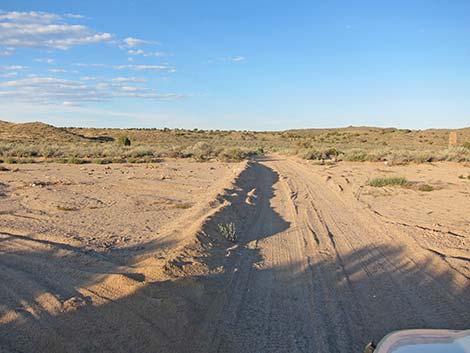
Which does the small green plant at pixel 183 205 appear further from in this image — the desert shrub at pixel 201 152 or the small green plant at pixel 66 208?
the desert shrub at pixel 201 152

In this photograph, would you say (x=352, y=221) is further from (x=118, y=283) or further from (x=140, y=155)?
(x=140, y=155)

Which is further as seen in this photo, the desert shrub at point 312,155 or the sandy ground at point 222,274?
the desert shrub at point 312,155

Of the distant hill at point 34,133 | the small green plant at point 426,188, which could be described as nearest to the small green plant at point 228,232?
the small green plant at point 426,188

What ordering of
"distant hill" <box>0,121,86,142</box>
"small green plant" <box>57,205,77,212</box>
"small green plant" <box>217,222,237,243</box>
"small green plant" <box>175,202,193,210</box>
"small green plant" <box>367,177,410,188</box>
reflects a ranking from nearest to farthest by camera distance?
"small green plant" <box>217,222,237,243</box> < "small green plant" <box>57,205,77,212</box> < "small green plant" <box>175,202,193,210</box> < "small green plant" <box>367,177,410,188</box> < "distant hill" <box>0,121,86,142</box>

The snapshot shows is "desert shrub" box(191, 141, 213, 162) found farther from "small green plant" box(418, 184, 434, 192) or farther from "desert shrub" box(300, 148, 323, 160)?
"small green plant" box(418, 184, 434, 192)

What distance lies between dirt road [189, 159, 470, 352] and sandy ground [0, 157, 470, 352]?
27 millimetres

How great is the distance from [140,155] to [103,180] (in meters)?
21.9

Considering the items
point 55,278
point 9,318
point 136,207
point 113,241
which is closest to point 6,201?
point 136,207

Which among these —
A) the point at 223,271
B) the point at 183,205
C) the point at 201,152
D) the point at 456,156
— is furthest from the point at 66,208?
the point at 456,156

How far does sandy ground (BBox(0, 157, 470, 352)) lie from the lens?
5.50 metres

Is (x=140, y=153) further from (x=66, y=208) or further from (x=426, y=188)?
(x=66, y=208)

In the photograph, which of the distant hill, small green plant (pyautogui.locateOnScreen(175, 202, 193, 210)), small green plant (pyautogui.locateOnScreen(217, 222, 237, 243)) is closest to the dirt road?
small green plant (pyautogui.locateOnScreen(217, 222, 237, 243))

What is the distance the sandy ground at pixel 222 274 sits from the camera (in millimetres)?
5500

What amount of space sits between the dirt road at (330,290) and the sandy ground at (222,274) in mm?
27
